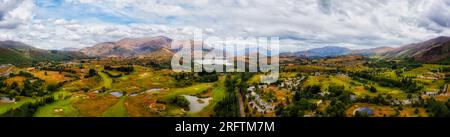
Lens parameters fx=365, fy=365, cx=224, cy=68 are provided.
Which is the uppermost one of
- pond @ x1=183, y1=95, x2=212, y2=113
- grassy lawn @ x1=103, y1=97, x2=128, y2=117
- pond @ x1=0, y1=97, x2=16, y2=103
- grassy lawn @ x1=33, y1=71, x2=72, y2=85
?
grassy lawn @ x1=33, y1=71, x2=72, y2=85

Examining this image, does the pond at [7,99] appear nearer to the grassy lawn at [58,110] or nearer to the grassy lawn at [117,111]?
the grassy lawn at [58,110]

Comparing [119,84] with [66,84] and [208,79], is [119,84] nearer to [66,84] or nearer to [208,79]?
[66,84]

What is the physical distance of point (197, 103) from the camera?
123000 millimetres

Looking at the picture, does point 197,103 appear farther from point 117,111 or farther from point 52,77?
point 52,77

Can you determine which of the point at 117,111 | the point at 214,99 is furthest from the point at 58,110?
the point at 214,99

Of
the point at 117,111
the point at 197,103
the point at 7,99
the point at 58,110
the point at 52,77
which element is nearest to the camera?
the point at 117,111

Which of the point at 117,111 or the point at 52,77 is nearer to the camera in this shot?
the point at 117,111

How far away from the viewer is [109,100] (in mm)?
122625

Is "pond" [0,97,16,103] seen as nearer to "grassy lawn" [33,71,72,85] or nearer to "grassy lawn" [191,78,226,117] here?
"grassy lawn" [33,71,72,85]

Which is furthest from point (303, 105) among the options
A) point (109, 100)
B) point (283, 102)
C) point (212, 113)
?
point (109, 100)

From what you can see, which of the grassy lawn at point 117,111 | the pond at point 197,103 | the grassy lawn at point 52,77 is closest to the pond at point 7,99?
the grassy lawn at point 117,111

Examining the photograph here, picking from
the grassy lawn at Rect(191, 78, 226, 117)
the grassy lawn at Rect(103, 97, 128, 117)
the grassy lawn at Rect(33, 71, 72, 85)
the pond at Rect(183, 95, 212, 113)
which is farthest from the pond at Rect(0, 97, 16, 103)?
the grassy lawn at Rect(191, 78, 226, 117)

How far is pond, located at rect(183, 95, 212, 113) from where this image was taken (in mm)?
111162
